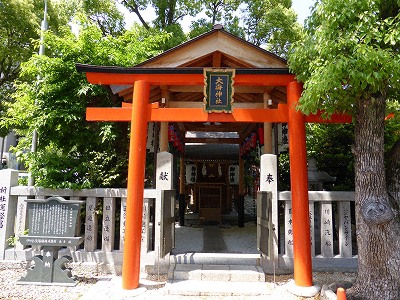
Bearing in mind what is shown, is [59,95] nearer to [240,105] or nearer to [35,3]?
[240,105]

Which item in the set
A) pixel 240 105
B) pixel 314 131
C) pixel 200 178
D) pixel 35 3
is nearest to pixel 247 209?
pixel 200 178

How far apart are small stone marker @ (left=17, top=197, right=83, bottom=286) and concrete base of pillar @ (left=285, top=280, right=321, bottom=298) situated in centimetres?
458

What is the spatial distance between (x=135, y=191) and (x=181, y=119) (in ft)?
6.14

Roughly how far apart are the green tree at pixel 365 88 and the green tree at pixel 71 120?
5484 mm

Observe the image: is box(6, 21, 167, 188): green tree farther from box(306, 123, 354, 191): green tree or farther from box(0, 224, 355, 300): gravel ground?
box(306, 123, 354, 191): green tree

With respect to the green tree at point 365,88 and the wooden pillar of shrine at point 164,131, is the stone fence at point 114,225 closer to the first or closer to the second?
the wooden pillar of shrine at point 164,131

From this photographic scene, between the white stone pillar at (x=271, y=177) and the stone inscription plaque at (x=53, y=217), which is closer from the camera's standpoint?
the stone inscription plaque at (x=53, y=217)

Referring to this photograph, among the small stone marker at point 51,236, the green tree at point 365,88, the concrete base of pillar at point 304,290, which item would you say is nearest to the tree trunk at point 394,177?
the green tree at point 365,88

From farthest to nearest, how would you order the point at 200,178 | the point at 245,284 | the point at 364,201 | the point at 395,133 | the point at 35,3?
the point at 35,3 → the point at 200,178 → the point at 395,133 → the point at 245,284 → the point at 364,201

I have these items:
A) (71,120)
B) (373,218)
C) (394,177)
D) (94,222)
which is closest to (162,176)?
(94,222)

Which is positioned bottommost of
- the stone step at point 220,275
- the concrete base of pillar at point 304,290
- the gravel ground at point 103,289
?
the gravel ground at point 103,289

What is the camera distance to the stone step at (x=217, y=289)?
5.79 meters

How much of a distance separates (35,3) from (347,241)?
20.4 metres

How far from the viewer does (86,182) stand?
287 inches
